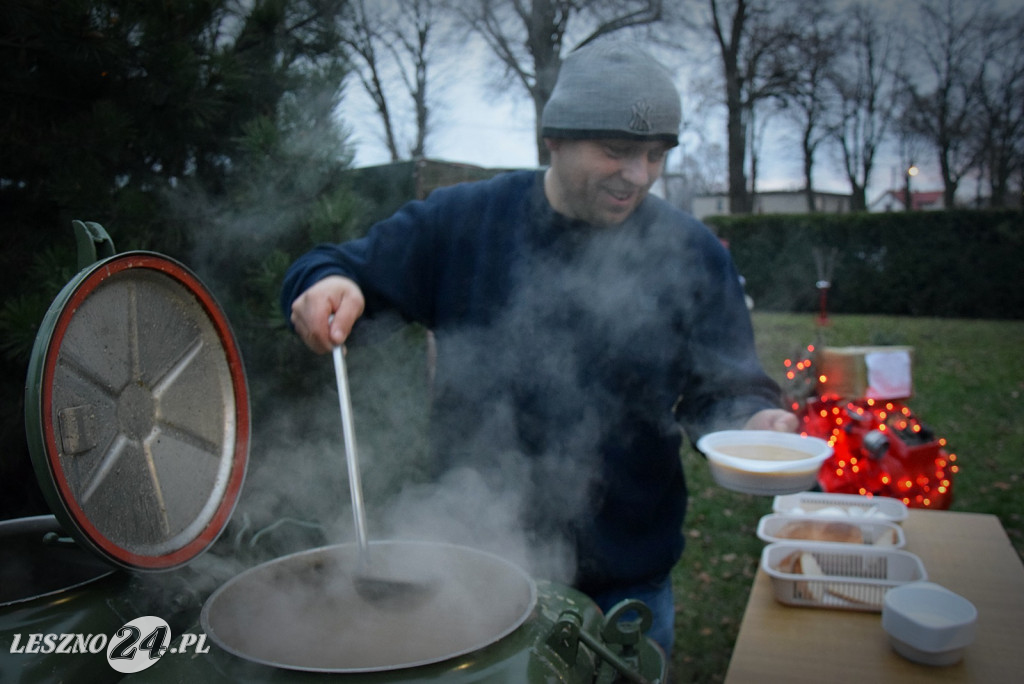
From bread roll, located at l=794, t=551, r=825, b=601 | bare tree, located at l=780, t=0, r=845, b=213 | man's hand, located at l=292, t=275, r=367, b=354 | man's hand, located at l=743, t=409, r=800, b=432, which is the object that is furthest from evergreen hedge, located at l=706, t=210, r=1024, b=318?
man's hand, located at l=292, t=275, r=367, b=354

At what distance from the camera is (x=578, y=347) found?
1713 mm

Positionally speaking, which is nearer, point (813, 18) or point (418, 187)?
point (418, 187)

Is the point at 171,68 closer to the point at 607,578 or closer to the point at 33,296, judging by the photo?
the point at 33,296

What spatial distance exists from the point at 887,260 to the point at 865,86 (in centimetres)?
693

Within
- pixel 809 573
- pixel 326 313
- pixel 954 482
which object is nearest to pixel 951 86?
pixel 954 482

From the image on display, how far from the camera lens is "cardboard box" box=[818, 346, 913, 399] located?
414cm

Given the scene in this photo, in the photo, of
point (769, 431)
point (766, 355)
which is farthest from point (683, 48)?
point (766, 355)

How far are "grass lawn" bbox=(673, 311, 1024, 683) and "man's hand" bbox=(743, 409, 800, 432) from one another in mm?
1725

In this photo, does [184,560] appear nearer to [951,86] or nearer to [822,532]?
[822,532]

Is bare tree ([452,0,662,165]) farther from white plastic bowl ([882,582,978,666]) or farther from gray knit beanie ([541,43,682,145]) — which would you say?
white plastic bowl ([882,582,978,666])

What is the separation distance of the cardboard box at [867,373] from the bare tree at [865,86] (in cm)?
211

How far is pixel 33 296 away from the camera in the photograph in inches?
58.4

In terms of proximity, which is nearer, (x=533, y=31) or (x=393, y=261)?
(x=393, y=261)

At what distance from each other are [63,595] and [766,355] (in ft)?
30.0
